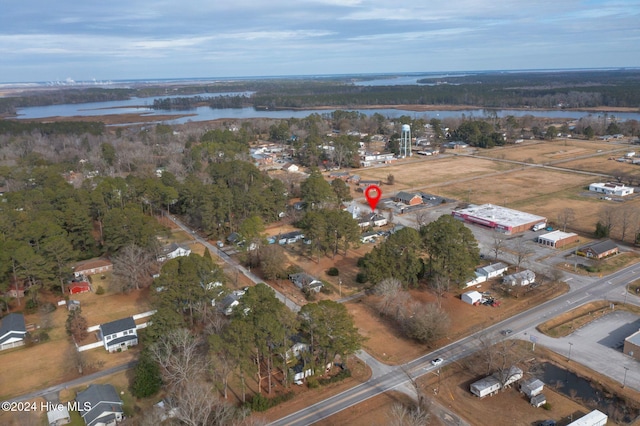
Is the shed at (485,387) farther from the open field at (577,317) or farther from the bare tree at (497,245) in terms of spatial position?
the bare tree at (497,245)

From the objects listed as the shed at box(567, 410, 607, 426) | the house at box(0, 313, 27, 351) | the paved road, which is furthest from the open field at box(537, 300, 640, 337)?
the house at box(0, 313, 27, 351)

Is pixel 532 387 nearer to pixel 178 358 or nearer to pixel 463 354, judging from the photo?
pixel 463 354

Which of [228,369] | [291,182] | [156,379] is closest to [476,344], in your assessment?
[228,369]

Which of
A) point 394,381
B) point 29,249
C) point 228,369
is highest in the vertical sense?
point 29,249

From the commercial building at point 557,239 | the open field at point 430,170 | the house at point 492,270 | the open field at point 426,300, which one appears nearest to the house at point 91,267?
the open field at point 426,300

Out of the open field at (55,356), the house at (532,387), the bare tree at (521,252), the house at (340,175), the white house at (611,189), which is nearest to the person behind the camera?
the house at (532,387)

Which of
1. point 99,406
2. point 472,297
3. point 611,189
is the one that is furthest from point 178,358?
point 611,189

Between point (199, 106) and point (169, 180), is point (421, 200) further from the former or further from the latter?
point (199, 106)
